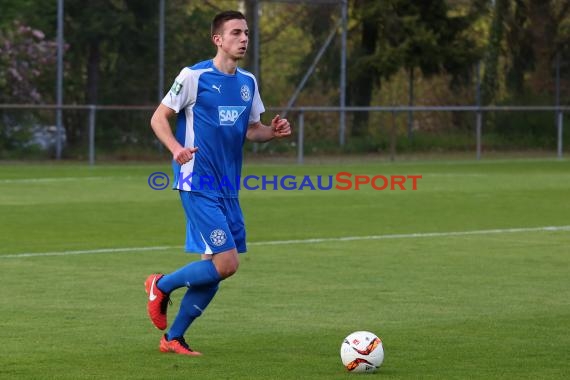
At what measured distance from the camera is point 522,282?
40.7 ft

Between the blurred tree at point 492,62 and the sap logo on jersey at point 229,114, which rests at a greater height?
the blurred tree at point 492,62

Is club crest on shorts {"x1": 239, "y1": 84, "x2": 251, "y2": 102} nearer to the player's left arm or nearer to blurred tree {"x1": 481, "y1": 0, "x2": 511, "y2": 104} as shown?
the player's left arm

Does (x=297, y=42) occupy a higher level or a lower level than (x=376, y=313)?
higher

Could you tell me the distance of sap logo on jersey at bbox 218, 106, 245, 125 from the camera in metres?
8.63

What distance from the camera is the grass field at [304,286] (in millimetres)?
8336

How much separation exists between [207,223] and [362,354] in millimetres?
1272

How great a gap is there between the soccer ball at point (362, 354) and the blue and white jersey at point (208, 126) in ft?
4.27

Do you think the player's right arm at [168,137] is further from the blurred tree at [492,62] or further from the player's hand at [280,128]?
the blurred tree at [492,62]

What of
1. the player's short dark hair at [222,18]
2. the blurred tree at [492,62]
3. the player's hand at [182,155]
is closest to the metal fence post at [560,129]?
the blurred tree at [492,62]

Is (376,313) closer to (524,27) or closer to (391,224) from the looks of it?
(391,224)

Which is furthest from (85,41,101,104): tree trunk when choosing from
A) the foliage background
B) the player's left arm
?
the player's left arm

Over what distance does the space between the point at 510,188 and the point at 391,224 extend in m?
7.47

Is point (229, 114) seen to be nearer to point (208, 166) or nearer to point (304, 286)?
point (208, 166)

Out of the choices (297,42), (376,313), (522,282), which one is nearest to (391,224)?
(522,282)
